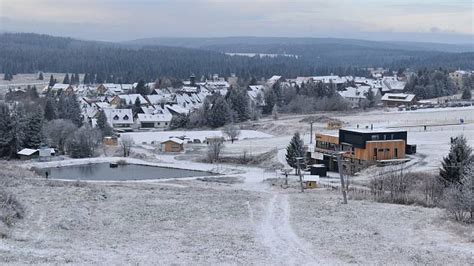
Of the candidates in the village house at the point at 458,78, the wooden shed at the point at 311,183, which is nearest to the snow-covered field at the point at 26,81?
the village house at the point at 458,78

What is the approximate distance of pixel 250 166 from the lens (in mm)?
46219

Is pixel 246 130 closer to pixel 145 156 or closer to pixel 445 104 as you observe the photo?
pixel 145 156

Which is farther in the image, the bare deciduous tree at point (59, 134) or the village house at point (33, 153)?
the bare deciduous tree at point (59, 134)

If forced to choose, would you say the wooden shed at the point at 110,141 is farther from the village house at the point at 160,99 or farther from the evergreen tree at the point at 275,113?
the village house at the point at 160,99

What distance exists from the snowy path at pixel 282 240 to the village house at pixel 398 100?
7078cm

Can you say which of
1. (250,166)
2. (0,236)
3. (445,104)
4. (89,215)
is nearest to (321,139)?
(250,166)

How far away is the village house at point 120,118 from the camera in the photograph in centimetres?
7650

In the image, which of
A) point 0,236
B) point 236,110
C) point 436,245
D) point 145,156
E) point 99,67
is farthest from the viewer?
point 99,67

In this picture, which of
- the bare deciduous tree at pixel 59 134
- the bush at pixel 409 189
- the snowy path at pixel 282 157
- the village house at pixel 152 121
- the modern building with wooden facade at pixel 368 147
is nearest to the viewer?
the bush at pixel 409 189

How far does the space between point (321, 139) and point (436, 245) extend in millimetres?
30173

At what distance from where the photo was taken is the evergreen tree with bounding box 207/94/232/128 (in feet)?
237

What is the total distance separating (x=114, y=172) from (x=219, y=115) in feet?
95.8

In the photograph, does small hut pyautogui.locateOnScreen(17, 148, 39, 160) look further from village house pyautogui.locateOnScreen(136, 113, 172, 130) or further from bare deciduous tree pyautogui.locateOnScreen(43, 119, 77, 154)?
village house pyautogui.locateOnScreen(136, 113, 172, 130)

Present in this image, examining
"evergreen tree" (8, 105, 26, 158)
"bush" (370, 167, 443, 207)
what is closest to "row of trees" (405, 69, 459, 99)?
"evergreen tree" (8, 105, 26, 158)
